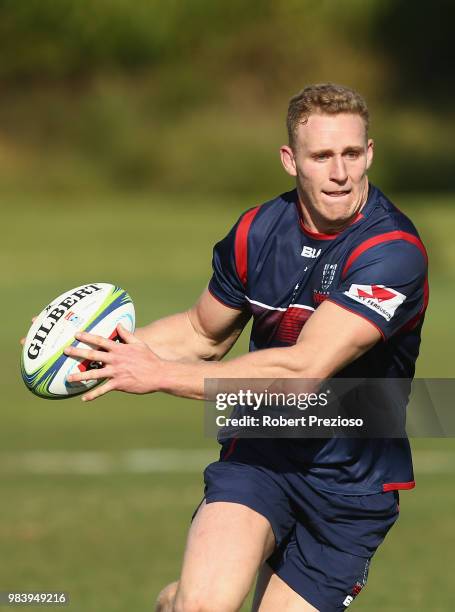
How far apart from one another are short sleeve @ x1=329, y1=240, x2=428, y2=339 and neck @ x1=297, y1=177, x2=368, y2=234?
225mm

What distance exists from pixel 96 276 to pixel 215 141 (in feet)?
67.2

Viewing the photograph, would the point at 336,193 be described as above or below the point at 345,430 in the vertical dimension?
above

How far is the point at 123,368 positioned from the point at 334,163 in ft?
4.26

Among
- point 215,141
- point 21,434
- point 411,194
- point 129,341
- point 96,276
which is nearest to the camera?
point 129,341

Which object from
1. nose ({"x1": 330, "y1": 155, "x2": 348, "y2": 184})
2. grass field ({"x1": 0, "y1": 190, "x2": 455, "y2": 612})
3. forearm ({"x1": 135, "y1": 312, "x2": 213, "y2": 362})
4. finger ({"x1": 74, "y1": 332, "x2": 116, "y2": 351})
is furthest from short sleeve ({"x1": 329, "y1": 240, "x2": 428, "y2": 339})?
grass field ({"x1": 0, "y1": 190, "x2": 455, "y2": 612})

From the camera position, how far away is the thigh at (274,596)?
646 centimetres

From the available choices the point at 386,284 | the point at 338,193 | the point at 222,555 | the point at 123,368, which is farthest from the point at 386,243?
the point at 222,555

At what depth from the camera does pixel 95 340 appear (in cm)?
597

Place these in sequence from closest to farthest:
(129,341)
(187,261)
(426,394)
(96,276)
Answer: (129,341) → (426,394) → (96,276) → (187,261)

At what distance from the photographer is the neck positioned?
20.8ft

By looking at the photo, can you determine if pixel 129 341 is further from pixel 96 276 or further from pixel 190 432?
pixel 96 276

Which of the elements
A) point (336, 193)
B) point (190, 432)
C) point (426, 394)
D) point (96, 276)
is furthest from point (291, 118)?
point (96, 276)

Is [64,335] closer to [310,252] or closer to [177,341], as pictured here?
[177,341]

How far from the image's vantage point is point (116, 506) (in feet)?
38.4
